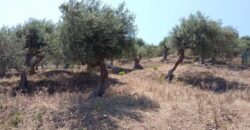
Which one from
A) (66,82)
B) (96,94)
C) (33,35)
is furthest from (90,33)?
(33,35)

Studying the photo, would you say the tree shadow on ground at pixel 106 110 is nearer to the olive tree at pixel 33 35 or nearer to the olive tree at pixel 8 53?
the olive tree at pixel 8 53

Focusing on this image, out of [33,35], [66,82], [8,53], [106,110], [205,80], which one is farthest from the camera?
[205,80]

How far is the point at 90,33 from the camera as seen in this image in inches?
635

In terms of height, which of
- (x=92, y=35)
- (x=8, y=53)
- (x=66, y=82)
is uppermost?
(x=92, y=35)

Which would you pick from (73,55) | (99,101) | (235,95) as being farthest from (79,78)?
(235,95)

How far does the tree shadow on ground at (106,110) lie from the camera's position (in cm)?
1173

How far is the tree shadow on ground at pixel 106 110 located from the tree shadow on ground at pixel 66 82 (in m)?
6.87

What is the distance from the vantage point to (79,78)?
81.6 ft

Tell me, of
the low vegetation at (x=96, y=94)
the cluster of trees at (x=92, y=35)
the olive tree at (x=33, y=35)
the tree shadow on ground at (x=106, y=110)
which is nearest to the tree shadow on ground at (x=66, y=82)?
the low vegetation at (x=96, y=94)

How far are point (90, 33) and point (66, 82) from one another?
888cm

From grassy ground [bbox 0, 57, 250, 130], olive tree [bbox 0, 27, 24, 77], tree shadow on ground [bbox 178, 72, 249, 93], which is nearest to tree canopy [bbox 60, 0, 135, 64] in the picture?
grassy ground [bbox 0, 57, 250, 130]

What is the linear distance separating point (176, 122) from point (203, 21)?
1786 cm

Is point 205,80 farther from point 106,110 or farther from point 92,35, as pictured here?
point 106,110

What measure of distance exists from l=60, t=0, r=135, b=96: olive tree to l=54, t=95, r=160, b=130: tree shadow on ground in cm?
239
